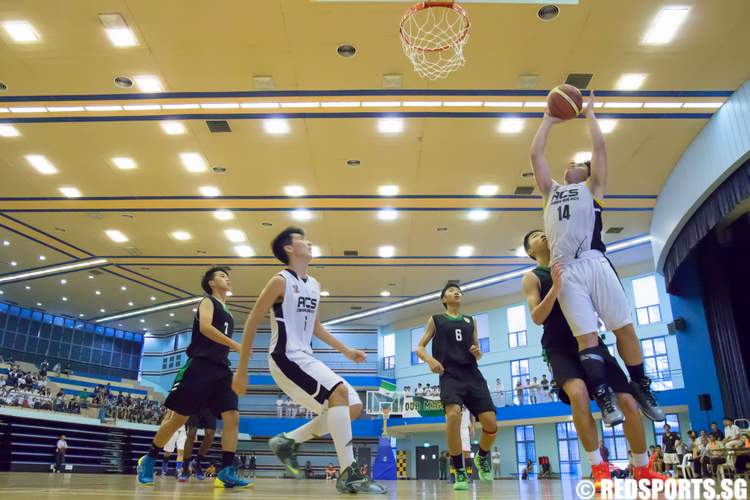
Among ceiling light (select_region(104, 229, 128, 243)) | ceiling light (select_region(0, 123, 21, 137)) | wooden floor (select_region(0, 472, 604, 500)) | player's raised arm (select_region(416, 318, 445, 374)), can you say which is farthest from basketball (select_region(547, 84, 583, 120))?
ceiling light (select_region(104, 229, 128, 243))

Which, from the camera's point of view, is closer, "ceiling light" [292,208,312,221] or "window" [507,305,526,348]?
"ceiling light" [292,208,312,221]

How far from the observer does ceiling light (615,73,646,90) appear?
32.0 ft

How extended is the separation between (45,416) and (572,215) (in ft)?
66.5

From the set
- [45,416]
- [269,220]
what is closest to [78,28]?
[269,220]

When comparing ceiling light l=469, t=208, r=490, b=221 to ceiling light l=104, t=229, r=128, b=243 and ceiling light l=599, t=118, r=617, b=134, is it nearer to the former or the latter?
ceiling light l=599, t=118, r=617, b=134

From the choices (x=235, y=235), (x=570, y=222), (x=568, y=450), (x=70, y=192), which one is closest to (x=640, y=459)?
(x=570, y=222)

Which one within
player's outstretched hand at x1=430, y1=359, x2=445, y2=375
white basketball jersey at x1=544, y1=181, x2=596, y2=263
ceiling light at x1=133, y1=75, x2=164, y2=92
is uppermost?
ceiling light at x1=133, y1=75, x2=164, y2=92

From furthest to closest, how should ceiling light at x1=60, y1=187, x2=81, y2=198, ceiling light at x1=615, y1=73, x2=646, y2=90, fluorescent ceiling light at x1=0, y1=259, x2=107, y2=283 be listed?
1. fluorescent ceiling light at x1=0, y1=259, x2=107, y2=283
2. ceiling light at x1=60, y1=187, x2=81, y2=198
3. ceiling light at x1=615, y1=73, x2=646, y2=90

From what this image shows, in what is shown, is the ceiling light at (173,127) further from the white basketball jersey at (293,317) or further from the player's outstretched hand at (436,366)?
the white basketball jersey at (293,317)

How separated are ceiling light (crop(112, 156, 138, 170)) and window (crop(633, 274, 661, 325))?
18.3 metres

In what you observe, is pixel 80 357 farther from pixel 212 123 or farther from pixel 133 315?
pixel 212 123

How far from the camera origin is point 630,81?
9922 mm

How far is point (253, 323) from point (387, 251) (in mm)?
15004

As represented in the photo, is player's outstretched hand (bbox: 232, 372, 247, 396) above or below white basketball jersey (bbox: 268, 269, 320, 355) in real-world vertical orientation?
below
